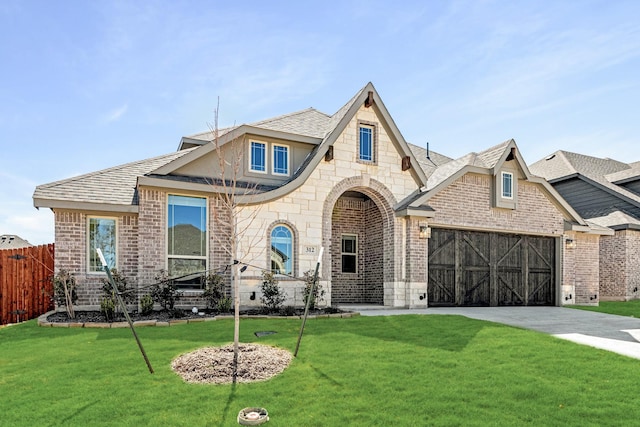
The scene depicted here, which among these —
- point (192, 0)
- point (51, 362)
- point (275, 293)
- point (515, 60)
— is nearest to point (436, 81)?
point (515, 60)

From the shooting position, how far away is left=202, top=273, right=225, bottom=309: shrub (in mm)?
11969

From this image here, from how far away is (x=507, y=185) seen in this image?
16.4m

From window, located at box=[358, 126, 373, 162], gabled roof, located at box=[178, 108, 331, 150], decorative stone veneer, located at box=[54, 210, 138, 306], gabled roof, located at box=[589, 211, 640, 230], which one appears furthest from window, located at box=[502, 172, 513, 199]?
decorative stone veneer, located at box=[54, 210, 138, 306]

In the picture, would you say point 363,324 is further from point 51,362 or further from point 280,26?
point 280,26

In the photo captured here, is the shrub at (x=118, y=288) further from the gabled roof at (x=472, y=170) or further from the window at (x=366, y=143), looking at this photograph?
the gabled roof at (x=472, y=170)

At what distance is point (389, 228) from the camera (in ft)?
48.9

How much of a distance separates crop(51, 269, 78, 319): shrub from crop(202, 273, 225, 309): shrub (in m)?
3.35

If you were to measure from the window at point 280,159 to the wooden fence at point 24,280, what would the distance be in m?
7.39

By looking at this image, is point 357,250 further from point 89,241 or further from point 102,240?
point 89,241

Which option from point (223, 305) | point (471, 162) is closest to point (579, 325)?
point (471, 162)

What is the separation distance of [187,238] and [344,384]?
812 centimetres

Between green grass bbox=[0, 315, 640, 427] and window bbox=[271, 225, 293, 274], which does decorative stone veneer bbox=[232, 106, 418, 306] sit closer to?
window bbox=[271, 225, 293, 274]

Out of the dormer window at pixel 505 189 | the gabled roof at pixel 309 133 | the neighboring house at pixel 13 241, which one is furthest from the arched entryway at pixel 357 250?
the neighboring house at pixel 13 241

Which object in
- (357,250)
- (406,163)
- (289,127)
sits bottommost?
(357,250)
